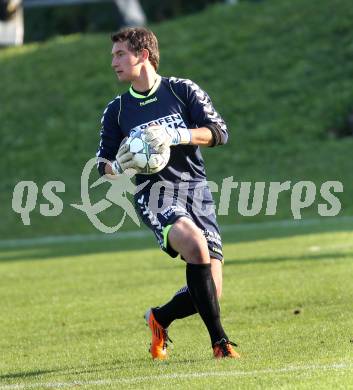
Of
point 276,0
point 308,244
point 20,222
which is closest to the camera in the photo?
point 308,244

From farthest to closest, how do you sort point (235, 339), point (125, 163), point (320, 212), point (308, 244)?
point (320, 212), point (308, 244), point (235, 339), point (125, 163)

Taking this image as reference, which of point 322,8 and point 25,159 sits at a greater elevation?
point 322,8

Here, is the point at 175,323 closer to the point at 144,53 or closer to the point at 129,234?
the point at 144,53

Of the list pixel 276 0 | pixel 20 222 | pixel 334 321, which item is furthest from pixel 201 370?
pixel 276 0

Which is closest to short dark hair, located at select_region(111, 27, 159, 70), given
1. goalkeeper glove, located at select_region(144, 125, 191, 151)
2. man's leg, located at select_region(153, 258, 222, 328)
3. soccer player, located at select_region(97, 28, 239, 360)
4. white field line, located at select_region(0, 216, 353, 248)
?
soccer player, located at select_region(97, 28, 239, 360)

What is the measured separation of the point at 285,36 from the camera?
40.9 metres

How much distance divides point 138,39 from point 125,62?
189 millimetres

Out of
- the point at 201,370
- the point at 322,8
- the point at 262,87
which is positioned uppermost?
the point at 322,8

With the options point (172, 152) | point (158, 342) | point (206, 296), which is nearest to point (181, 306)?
point (158, 342)

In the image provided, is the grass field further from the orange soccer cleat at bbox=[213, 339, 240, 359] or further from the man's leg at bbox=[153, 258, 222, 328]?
the man's leg at bbox=[153, 258, 222, 328]

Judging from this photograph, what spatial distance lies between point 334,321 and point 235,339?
2.96 feet

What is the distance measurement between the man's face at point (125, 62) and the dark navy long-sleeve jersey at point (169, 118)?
18cm

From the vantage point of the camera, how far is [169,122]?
8547mm

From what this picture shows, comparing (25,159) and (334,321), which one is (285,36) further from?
(334,321)
